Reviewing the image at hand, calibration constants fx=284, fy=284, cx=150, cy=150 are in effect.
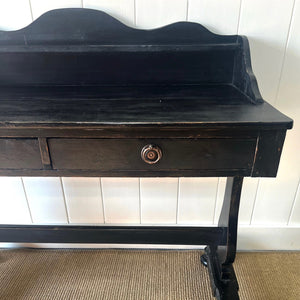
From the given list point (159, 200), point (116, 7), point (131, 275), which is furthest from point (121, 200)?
point (116, 7)

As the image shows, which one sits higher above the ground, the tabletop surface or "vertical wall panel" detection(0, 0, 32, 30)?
"vertical wall panel" detection(0, 0, 32, 30)

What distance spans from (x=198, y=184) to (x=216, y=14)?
0.57 m

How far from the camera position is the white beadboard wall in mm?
808

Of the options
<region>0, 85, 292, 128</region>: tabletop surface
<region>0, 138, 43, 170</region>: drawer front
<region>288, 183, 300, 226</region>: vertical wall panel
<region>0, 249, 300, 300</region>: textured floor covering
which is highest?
<region>0, 85, 292, 128</region>: tabletop surface

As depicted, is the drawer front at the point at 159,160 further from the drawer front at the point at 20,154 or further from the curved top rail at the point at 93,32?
the curved top rail at the point at 93,32

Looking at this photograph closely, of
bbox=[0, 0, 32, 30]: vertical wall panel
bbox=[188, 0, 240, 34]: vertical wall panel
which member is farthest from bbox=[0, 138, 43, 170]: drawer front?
bbox=[188, 0, 240, 34]: vertical wall panel

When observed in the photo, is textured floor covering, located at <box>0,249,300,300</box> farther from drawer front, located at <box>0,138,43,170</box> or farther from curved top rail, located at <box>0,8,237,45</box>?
curved top rail, located at <box>0,8,237,45</box>

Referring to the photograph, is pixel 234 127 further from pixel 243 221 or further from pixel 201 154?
pixel 243 221

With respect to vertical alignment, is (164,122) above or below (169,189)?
above

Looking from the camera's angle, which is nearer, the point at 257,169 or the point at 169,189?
the point at 257,169

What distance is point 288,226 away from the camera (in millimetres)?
1135

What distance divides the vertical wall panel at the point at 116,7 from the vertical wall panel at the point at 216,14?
17cm

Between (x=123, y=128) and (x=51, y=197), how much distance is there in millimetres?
695

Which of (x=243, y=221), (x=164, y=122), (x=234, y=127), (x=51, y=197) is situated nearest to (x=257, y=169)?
(x=234, y=127)
